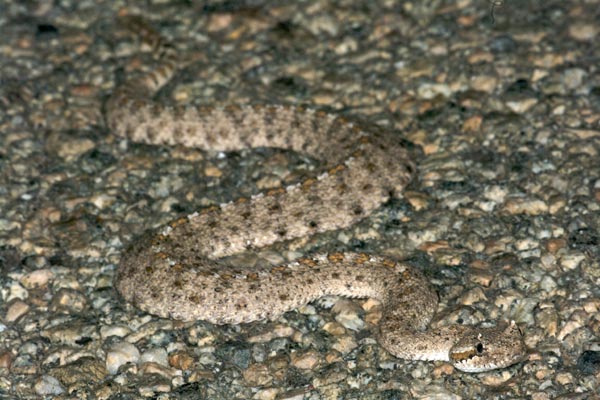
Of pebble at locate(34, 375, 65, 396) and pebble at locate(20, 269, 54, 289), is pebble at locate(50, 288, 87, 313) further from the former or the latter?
pebble at locate(34, 375, 65, 396)

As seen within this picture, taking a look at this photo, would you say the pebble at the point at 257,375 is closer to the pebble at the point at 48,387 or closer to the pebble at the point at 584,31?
the pebble at the point at 48,387

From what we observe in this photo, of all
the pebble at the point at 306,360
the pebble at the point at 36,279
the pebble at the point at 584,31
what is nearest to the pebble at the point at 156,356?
the pebble at the point at 306,360

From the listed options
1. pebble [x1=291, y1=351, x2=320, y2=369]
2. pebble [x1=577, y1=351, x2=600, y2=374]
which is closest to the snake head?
pebble [x1=577, y1=351, x2=600, y2=374]

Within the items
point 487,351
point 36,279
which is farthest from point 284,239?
point 487,351

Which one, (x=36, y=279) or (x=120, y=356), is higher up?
(x=120, y=356)

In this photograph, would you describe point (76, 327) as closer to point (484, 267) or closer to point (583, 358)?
point (484, 267)

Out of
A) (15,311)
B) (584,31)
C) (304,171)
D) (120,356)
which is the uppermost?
(584,31)

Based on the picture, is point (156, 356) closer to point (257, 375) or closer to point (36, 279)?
point (257, 375)

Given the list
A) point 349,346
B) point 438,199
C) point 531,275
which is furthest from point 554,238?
point 349,346
